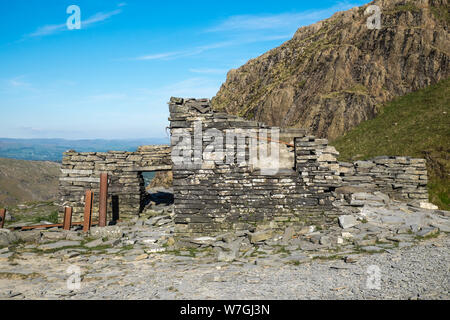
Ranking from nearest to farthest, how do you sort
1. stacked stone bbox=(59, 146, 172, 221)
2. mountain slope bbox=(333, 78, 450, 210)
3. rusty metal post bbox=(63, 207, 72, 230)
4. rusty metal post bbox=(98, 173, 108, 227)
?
rusty metal post bbox=(63, 207, 72, 230), rusty metal post bbox=(98, 173, 108, 227), mountain slope bbox=(333, 78, 450, 210), stacked stone bbox=(59, 146, 172, 221)

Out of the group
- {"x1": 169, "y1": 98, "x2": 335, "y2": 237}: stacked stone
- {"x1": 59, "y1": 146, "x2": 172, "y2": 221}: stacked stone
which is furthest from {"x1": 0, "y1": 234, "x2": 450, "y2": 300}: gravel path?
{"x1": 59, "y1": 146, "x2": 172, "y2": 221}: stacked stone

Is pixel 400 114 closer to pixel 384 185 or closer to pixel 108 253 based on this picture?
pixel 384 185

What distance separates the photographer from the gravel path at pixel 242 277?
5969mm

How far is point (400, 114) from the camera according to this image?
22.3 meters

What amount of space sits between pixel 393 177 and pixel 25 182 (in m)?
31.6

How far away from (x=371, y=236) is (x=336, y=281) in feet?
11.2

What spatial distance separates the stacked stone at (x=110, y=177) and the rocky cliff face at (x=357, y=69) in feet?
53.3

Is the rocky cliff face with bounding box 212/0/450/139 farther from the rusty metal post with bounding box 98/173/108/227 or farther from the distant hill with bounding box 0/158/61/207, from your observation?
the distant hill with bounding box 0/158/61/207

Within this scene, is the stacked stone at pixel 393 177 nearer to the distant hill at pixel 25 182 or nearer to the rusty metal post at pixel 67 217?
the rusty metal post at pixel 67 217

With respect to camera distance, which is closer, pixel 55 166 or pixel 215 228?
pixel 215 228

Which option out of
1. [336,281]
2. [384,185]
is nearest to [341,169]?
[384,185]

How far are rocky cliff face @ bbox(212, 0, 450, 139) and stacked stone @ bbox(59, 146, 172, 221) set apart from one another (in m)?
16.2

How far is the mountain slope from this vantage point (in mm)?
14727

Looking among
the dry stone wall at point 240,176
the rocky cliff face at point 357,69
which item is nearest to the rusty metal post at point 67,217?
the dry stone wall at point 240,176
